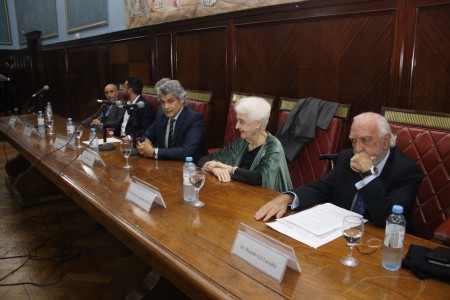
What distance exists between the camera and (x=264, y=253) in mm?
993

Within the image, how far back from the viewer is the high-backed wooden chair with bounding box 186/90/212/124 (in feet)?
10.3

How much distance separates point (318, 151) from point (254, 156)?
543 millimetres

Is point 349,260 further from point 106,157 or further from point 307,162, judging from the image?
point 106,157

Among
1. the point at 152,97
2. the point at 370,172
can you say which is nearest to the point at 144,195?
the point at 370,172

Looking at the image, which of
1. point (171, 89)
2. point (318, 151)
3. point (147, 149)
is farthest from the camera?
point (171, 89)

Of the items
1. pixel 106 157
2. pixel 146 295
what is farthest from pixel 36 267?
pixel 146 295

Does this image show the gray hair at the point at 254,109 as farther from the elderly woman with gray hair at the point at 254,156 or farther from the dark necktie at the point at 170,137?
the dark necktie at the point at 170,137

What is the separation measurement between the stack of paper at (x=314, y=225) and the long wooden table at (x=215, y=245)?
0.11 ft

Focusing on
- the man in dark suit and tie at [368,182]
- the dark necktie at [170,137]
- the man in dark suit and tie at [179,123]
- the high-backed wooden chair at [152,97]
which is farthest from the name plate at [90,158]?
the high-backed wooden chair at [152,97]

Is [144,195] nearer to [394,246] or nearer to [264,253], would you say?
[264,253]

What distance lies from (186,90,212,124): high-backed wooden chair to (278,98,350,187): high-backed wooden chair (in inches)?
38.0

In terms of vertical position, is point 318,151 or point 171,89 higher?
point 171,89

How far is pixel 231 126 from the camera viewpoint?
3012mm

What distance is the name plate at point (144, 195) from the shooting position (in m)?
1.42
